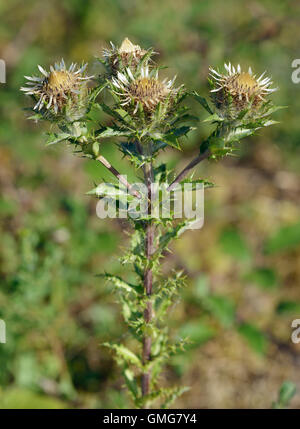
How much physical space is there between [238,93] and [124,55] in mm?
548

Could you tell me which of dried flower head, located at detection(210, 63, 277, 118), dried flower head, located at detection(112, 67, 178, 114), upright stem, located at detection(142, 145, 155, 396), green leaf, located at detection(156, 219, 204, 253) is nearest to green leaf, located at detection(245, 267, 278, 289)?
upright stem, located at detection(142, 145, 155, 396)

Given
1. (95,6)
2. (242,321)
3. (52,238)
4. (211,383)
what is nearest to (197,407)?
(211,383)

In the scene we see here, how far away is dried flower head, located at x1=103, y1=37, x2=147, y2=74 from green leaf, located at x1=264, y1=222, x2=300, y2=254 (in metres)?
2.46

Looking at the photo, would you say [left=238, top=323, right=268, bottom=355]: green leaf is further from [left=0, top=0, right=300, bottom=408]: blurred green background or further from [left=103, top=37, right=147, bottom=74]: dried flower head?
[left=103, top=37, right=147, bottom=74]: dried flower head

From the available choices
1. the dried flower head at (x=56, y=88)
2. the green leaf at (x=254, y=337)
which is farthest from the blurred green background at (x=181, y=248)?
the dried flower head at (x=56, y=88)

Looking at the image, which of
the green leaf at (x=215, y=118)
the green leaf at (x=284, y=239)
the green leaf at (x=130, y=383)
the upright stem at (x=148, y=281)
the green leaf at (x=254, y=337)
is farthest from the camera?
the green leaf at (x=284, y=239)

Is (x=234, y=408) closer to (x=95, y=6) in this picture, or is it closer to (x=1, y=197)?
(x=1, y=197)

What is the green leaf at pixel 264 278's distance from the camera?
3.59 metres

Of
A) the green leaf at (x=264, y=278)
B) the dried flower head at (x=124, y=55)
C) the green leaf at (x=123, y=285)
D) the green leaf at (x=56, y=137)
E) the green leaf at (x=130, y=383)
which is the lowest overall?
the green leaf at (x=130, y=383)

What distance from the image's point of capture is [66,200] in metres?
3.71

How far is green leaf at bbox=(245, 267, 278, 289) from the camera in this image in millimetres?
3592

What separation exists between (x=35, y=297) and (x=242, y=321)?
169 centimetres

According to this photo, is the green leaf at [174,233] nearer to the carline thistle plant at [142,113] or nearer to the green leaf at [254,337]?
the carline thistle plant at [142,113]

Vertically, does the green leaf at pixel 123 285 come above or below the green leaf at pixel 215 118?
below
